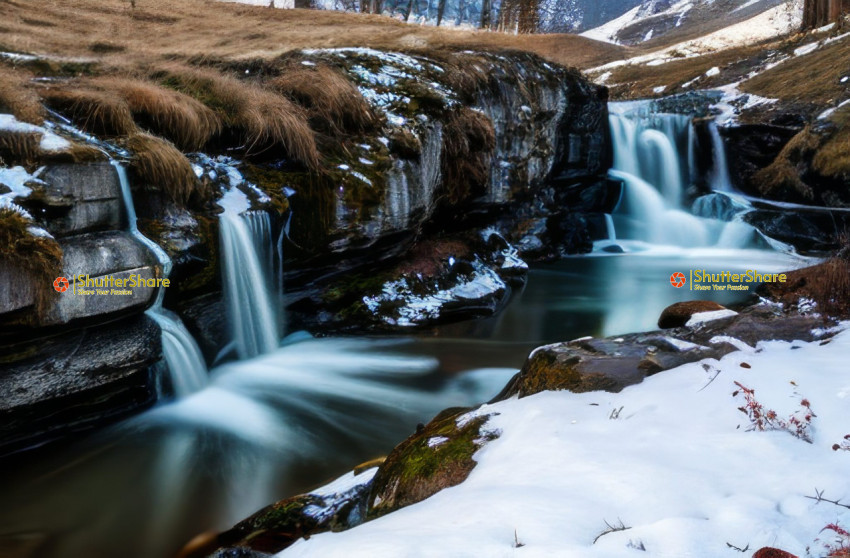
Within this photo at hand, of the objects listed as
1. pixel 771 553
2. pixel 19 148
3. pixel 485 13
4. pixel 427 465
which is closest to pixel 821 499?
pixel 771 553

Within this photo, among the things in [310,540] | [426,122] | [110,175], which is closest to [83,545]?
[310,540]

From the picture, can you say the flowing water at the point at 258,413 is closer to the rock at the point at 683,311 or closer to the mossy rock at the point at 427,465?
the mossy rock at the point at 427,465

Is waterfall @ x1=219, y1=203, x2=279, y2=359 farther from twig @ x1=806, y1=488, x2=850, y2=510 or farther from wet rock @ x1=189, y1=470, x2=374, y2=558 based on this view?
twig @ x1=806, y1=488, x2=850, y2=510

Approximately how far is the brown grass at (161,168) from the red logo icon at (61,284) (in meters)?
1.42

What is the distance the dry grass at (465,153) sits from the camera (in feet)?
31.1

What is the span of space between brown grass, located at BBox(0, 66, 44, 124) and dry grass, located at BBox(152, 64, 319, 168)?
2.04 metres

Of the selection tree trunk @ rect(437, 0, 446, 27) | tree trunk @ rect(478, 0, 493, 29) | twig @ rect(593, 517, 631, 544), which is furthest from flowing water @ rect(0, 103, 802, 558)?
tree trunk @ rect(437, 0, 446, 27)

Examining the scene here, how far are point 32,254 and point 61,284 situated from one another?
331mm

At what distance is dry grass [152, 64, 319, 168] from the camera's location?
292 inches

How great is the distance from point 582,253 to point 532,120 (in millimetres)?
3283

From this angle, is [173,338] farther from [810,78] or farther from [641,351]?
[810,78]

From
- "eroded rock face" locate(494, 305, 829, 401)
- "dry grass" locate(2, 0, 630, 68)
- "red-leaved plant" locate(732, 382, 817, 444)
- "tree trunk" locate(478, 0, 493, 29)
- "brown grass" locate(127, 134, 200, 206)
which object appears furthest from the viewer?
"tree trunk" locate(478, 0, 493, 29)

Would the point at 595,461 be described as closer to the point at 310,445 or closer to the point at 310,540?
the point at 310,540

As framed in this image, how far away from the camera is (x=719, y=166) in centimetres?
1523
